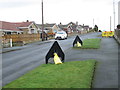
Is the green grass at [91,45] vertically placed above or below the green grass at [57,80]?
above

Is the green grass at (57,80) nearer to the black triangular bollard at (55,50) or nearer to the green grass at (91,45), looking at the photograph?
the black triangular bollard at (55,50)

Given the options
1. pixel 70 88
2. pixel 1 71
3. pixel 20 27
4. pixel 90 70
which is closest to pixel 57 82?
pixel 70 88

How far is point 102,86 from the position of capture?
733cm

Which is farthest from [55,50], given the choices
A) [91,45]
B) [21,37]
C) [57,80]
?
[21,37]

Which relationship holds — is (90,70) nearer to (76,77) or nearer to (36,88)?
(76,77)

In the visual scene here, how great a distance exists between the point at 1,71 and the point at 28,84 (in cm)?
386

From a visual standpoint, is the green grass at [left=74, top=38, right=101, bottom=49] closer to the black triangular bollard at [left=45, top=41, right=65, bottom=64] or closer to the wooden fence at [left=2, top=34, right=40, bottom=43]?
the black triangular bollard at [left=45, top=41, right=65, bottom=64]

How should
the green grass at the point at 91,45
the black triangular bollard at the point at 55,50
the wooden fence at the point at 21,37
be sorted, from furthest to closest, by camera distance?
1. the wooden fence at the point at 21,37
2. the green grass at the point at 91,45
3. the black triangular bollard at the point at 55,50

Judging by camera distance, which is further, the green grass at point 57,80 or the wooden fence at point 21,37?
the wooden fence at point 21,37

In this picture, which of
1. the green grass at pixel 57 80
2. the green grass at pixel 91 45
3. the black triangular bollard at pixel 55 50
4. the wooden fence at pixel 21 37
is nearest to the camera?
the green grass at pixel 57 80

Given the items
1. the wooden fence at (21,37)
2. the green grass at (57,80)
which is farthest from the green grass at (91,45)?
the wooden fence at (21,37)

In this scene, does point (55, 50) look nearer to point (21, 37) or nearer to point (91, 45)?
point (91, 45)

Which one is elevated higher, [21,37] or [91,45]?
[21,37]

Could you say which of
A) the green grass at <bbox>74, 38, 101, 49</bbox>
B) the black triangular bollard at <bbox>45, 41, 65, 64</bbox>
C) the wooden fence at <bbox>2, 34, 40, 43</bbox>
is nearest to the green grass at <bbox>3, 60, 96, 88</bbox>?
the black triangular bollard at <bbox>45, 41, 65, 64</bbox>
